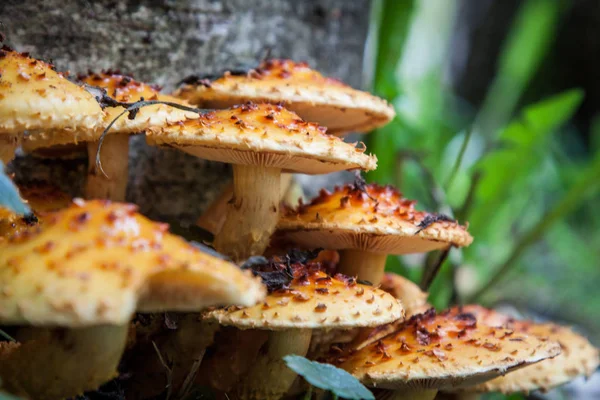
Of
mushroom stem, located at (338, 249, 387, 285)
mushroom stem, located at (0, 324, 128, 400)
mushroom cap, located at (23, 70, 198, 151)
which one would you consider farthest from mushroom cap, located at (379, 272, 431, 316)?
mushroom stem, located at (0, 324, 128, 400)

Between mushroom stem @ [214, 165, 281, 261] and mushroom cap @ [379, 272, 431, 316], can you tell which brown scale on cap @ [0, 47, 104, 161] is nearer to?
mushroom stem @ [214, 165, 281, 261]

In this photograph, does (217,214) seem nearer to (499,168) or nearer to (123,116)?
(123,116)

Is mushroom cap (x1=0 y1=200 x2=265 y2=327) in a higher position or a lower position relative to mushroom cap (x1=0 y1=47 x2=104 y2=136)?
lower

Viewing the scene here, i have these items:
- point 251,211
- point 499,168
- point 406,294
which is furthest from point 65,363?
point 499,168

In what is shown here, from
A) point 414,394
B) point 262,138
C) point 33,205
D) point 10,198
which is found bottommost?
point 414,394

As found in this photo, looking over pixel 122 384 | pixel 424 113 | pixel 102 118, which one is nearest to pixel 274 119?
pixel 102 118

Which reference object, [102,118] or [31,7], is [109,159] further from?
[31,7]
